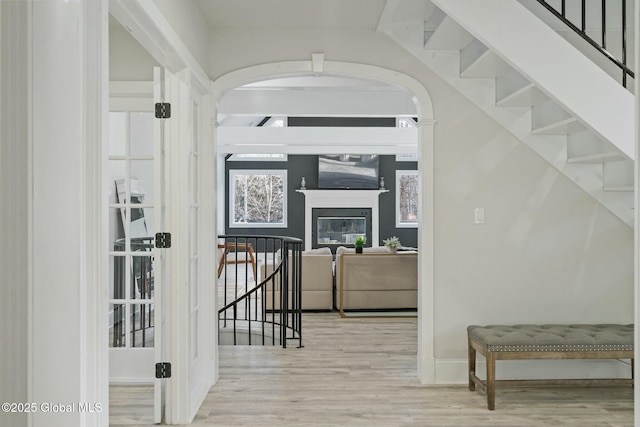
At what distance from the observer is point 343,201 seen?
11383 millimetres

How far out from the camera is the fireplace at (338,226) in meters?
11.4

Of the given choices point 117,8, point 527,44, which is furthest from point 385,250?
point 117,8

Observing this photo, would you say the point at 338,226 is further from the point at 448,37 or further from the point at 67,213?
the point at 67,213

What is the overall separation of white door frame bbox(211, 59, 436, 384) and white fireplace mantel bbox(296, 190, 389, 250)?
7548 millimetres

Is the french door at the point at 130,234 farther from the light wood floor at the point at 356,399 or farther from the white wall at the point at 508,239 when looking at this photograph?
the white wall at the point at 508,239

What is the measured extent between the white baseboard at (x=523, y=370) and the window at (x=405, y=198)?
25.6ft

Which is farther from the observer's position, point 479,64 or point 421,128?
point 421,128

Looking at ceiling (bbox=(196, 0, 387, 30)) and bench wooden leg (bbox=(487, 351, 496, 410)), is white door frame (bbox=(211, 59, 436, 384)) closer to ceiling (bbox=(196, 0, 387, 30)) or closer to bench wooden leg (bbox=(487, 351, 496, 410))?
ceiling (bbox=(196, 0, 387, 30))

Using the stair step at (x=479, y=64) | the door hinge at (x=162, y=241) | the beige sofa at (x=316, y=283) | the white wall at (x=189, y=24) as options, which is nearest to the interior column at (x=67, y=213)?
the white wall at (x=189, y=24)

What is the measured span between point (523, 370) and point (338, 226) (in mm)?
7893

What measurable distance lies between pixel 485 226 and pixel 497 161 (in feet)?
1.61

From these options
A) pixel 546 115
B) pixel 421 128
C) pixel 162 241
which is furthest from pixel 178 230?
pixel 546 115

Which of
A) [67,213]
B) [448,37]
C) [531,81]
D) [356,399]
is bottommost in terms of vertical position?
[356,399]

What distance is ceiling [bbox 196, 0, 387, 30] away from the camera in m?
3.36
